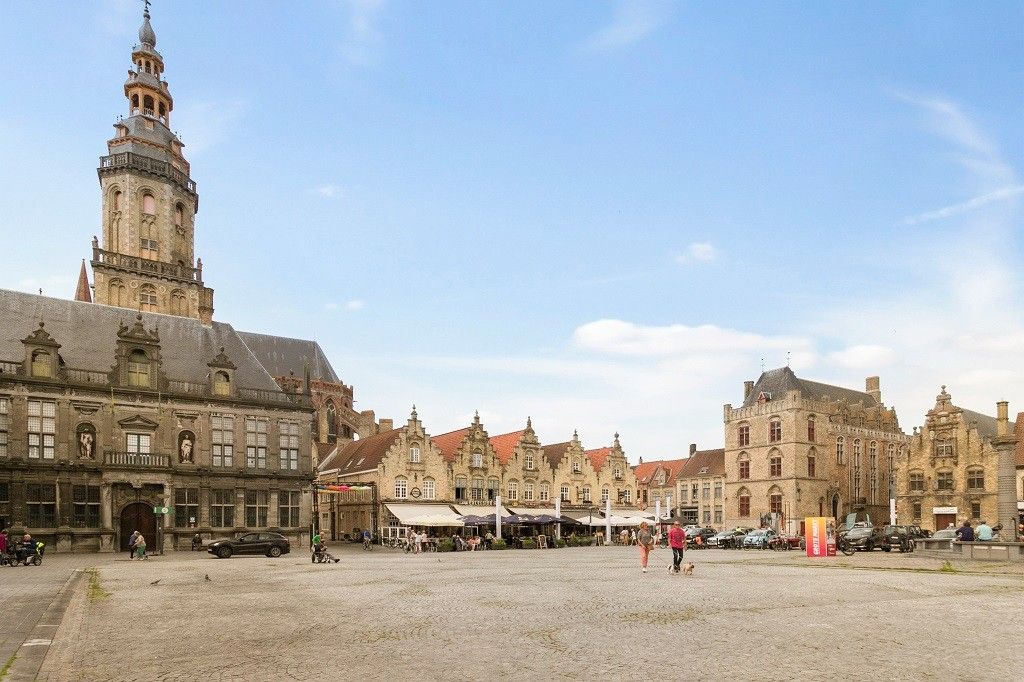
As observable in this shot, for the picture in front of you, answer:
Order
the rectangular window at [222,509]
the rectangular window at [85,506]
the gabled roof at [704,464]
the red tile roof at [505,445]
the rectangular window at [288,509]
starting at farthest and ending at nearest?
the gabled roof at [704,464], the red tile roof at [505,445], the rectangular window at [288,509], the rectangular window at [222,509], the rectangular window at [85,506]

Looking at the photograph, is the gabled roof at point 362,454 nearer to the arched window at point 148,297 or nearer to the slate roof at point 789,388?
the arched window at point 148,297

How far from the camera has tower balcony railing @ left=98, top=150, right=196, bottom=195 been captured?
7162 cm

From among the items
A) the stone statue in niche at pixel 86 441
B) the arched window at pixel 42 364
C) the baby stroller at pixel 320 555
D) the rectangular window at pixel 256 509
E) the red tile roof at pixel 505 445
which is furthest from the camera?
the red tile roof at pixel 505 445

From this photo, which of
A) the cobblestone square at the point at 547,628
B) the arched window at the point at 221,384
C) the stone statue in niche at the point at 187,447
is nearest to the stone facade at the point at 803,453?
the arched window at the point at 221,384

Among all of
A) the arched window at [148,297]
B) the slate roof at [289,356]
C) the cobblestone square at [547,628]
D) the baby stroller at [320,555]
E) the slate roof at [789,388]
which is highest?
the arched window at [148,297]

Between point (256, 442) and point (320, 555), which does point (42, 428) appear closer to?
point (256, 442)

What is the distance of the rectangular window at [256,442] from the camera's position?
52719 millimetres

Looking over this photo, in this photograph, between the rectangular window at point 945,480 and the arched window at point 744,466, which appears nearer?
the rectangular window at point 945,480

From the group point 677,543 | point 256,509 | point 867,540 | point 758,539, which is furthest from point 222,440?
point 867,540

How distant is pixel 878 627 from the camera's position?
14.1 meters

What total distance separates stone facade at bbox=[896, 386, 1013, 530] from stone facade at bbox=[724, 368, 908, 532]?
23.5 feet

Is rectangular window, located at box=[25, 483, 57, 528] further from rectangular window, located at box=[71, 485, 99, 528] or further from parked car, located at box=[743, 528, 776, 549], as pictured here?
parked car, located at box=[743, 528, 776, 549]

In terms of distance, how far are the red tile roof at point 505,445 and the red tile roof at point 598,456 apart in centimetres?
771

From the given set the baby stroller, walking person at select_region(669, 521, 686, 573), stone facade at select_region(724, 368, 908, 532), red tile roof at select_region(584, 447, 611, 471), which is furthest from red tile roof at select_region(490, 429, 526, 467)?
walking person at select_region(669, 521, 686, 573)
